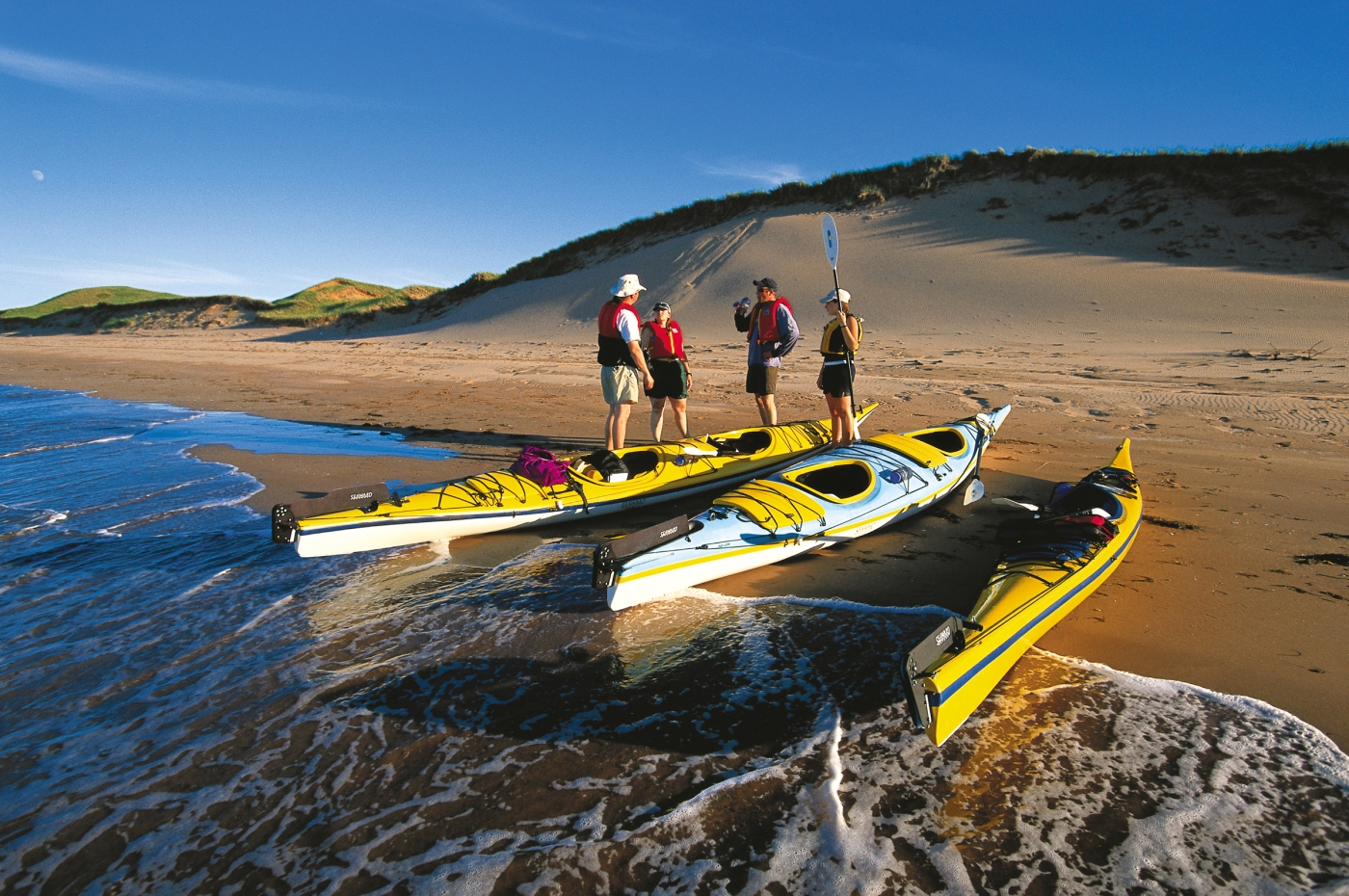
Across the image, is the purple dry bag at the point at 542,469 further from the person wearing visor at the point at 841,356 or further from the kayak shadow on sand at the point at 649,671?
the person wearing visor at the point at 841,356

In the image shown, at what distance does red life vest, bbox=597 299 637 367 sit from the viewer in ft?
19.0

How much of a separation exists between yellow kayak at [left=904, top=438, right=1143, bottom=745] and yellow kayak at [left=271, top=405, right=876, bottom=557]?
237 centimetres

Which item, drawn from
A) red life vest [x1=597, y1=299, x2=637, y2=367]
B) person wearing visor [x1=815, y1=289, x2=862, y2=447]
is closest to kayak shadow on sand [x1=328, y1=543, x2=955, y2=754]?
person wearing visor [x1=815, y1=289, x2=862, y2=447]

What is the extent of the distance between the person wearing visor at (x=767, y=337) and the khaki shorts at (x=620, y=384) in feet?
3.75

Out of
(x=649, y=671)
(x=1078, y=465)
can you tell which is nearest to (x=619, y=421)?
(x=649, y=671)

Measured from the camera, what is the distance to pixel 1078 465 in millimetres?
5832

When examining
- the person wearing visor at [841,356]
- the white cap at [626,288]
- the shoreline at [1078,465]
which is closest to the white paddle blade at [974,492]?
the shoreline at [1078,465]

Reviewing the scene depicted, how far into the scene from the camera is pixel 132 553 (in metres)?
4.63


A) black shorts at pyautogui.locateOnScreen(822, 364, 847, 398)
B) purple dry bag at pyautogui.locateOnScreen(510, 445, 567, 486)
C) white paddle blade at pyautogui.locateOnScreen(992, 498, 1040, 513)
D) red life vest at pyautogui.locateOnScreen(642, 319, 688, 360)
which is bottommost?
white paddle blade at pyautogui.locateOnScreen(992, 498, 1040, 513)

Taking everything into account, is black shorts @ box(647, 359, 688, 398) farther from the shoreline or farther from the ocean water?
the ocean water

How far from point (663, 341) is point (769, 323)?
1.03 meters

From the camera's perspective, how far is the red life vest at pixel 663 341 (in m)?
6.22

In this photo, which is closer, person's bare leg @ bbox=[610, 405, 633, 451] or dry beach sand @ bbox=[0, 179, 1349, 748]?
dry beach sand @ bbox=[0, 179, 1349, 748]

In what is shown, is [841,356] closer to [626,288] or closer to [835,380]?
[835,380]
